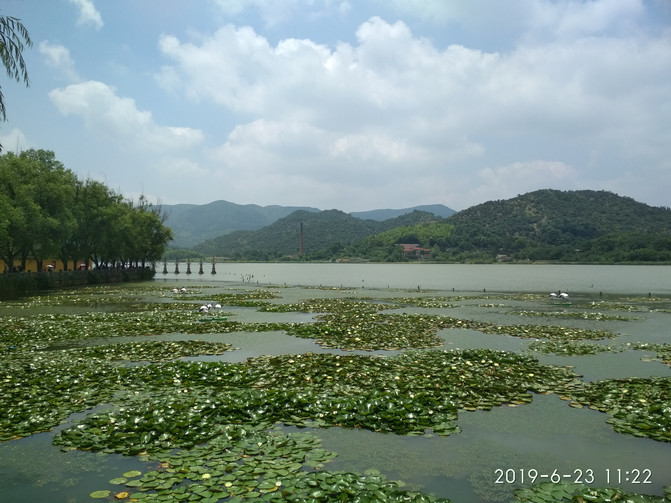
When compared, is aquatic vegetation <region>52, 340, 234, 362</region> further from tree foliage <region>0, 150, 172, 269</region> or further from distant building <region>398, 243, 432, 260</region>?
distant building <region>398, 243, 432, 260</region>

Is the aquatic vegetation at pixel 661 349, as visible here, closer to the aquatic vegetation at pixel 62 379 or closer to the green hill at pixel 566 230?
the aquatic vegetation at pixel 62 379

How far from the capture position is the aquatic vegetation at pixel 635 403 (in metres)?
8.68

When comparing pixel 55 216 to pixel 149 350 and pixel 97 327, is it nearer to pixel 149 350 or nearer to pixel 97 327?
pixel 97 327

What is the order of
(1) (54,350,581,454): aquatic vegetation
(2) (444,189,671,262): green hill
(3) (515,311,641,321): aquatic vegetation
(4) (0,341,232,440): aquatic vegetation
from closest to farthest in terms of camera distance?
(1) (54,350,581,454): aquatic vegetation < (4) (0,341,232,440): aquatic vegetation < (3) (515,311,641,321): aquatic vegetation < (2) (444,189,671,262): green hill

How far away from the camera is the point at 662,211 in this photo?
165m

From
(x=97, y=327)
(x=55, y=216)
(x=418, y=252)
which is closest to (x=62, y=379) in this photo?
(x=97, y=327)

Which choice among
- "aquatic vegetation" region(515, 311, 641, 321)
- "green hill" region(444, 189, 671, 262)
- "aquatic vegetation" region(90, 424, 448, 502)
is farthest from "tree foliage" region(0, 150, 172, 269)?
"green hill" region(444, 189, 671, 262)

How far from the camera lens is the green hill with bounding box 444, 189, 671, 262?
135 metres

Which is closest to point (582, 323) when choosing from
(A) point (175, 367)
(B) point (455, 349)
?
(B) point (455, 349)

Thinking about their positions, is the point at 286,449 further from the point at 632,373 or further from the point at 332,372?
the point at 632,373

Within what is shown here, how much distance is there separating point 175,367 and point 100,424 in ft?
14.5

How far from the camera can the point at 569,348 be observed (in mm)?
16750

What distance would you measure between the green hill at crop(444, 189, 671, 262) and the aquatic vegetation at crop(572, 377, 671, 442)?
140m

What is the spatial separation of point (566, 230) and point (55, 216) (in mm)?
157696
